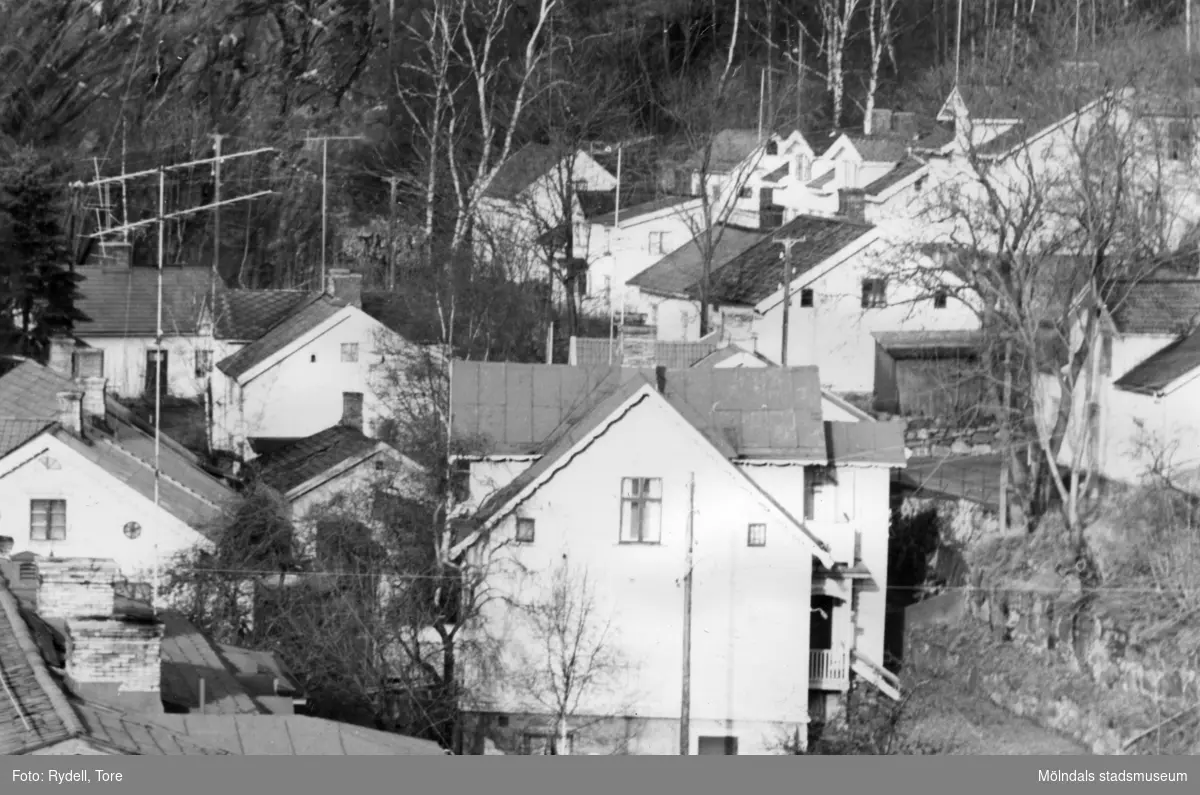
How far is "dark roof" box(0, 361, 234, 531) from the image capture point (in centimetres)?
2683

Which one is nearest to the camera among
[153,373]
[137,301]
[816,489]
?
[816,489]

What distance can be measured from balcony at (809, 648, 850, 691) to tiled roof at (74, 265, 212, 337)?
1623 centimetres

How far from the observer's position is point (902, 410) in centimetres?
3822

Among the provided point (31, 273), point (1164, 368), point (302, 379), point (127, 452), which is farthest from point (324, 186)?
point (1164, 368)

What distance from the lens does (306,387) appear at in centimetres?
3616

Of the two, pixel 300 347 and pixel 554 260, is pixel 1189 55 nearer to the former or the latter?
pixel 554 260

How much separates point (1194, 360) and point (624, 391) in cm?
793

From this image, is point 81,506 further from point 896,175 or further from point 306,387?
point 896,175

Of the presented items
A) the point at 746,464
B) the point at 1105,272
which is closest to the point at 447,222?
the point at 1105,272

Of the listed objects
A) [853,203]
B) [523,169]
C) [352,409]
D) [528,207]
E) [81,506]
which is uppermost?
[523,169]

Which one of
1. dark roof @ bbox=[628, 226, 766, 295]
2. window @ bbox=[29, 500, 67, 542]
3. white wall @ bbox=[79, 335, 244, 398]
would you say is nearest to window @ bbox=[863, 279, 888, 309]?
dark roof @ bbox=[628, 226, 766, 295]

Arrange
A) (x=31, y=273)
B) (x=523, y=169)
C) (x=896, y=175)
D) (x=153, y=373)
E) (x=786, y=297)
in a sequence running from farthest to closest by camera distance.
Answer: (x=523, y=169) → (x=896, y=175) → (x=153, y=373) → (x=786, y=297) → (x=31, y=273)

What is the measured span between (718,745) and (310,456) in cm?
780

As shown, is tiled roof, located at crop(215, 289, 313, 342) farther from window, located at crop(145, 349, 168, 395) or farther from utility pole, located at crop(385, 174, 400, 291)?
utility pole, located at crop(385, 174, 400, 291)
